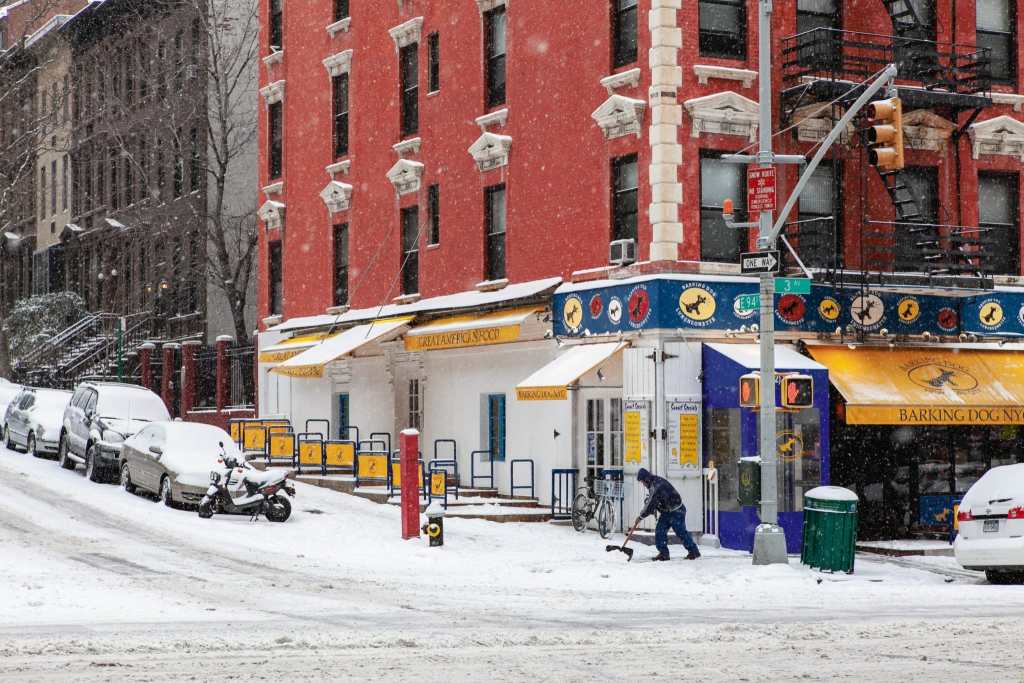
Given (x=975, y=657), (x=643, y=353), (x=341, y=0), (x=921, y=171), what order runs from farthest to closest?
(x=341, y=0)
(x=921, y=171)
(x=643, y=353)
(x=975, y=657)

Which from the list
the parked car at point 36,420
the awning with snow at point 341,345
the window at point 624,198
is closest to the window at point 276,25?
the awning with snow at point 341,345

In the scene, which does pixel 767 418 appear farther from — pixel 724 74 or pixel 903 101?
pixel 903 101

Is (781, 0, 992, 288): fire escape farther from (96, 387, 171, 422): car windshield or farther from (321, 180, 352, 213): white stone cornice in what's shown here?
(96, 387, 171, 422): car windshield

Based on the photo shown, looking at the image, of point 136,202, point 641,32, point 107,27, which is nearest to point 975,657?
point 641,32

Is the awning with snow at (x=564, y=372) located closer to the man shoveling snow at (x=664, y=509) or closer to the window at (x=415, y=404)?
the man shoveling snow at (x=664, y=509)

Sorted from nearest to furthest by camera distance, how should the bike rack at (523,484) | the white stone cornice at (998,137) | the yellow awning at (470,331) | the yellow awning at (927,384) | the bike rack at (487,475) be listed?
the yellow awning at (927,384)
the white stone cornice at (998,137)
the yellow awning at (470,331)
the bike rack at (523,484)
the bike rack at (487,475)

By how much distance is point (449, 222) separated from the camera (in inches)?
1293

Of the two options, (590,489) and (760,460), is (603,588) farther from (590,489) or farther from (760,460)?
(590,489)

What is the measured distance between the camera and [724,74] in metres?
26.0

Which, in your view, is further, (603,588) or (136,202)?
(136,202)

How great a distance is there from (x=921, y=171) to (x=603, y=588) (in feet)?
39.0

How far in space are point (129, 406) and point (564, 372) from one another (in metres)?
11.1

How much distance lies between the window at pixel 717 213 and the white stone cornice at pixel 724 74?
4.32 ft

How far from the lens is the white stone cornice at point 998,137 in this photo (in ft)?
91.1
